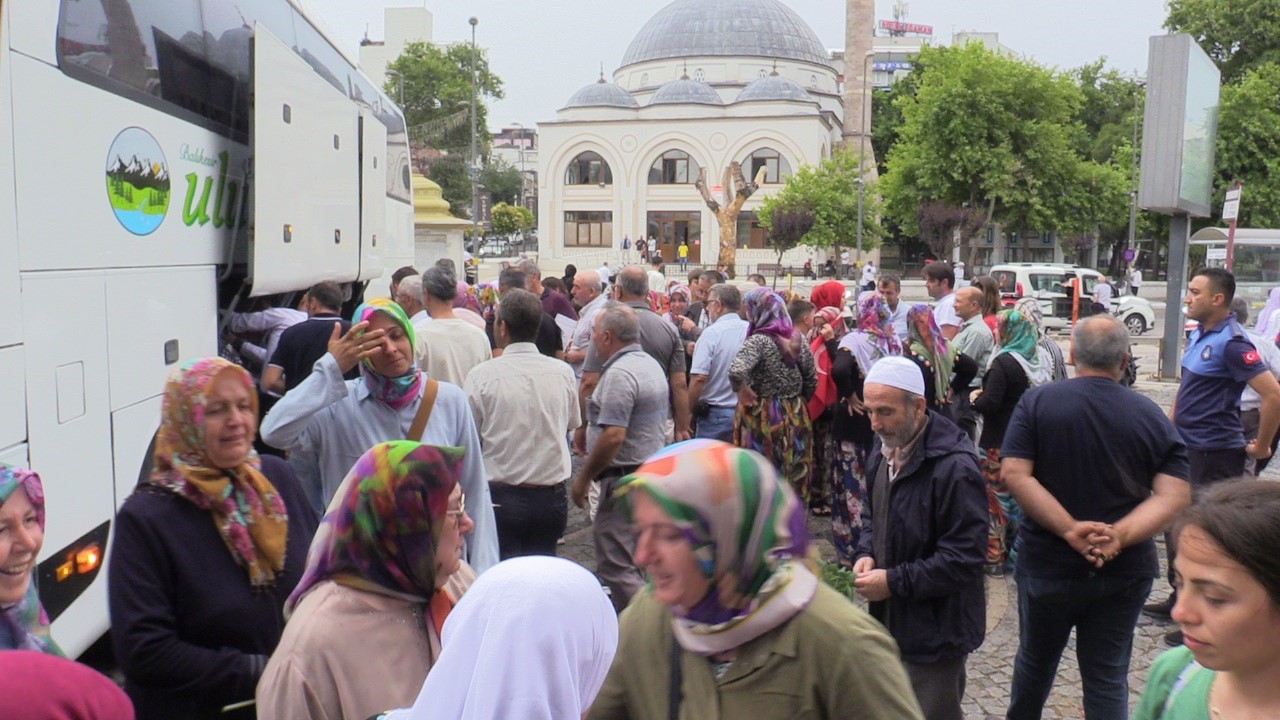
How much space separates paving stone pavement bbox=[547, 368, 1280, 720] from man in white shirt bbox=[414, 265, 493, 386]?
6.33 ft

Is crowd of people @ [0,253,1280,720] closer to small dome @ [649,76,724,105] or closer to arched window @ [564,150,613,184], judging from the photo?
small dome @ [649,76,724,105]

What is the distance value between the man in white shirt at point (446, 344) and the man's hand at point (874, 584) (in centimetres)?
283

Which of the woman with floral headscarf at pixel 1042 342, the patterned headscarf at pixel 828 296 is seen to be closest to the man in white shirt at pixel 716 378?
the patterned headscarf at pixel 828 296

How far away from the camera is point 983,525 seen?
3646mm

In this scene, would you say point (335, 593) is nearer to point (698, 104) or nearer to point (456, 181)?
point (456, 181)

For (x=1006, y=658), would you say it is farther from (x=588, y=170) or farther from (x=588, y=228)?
(x=588, y=170)

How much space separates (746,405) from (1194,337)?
275 cm

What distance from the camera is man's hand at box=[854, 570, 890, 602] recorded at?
3.65 meters

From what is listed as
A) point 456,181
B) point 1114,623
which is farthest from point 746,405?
point 456,181

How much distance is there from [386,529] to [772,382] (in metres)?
4.87

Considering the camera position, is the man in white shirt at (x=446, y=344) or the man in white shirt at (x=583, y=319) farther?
the man in white shirt at (x=583, y=319)

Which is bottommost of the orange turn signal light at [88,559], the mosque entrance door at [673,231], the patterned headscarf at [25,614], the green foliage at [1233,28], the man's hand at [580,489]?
the orange turn signal light at [88,559]

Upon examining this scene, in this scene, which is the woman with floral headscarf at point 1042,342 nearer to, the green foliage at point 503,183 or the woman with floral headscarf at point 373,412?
the woman with floral headscarf at point 373,412

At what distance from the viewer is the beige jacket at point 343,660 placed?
7.18 feet
